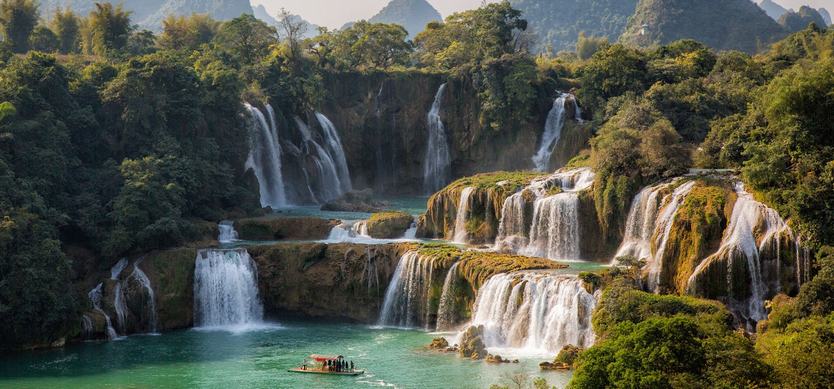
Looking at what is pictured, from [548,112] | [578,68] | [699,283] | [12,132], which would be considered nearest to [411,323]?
[699,283]

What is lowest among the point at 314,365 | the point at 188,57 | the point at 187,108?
the point at 314,365

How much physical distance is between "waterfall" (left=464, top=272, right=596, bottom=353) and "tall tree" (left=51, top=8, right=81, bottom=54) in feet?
128

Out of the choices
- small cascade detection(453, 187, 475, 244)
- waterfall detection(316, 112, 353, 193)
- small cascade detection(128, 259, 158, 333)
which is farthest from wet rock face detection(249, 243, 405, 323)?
waterfall detection(316, 112, 353, 193)

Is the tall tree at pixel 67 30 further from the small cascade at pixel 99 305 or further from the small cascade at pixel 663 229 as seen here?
the small cascade at pixel 663 229

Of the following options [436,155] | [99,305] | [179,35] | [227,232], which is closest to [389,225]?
[227,232]

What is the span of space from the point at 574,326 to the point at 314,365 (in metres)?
8.15

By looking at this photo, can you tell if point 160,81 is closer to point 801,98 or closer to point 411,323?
point 411,323

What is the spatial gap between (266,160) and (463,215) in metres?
15.6

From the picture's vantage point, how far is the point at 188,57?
5591 cm

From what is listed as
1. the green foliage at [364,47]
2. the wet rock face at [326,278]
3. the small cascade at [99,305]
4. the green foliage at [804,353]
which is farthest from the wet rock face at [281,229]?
the green foliage at [804,353]

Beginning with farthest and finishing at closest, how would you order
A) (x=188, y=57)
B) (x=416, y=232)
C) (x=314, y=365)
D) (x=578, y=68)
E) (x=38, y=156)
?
1. (x=578, y=68)
2. (x=188, y=57)
3. (x=416, y=232)
4. (x=38, y=156)
5. (x=314, y=365)

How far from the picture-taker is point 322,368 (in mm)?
31156

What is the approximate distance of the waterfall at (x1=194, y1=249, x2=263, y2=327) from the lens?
39.0m

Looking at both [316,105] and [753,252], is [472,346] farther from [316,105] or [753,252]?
[316,105]
